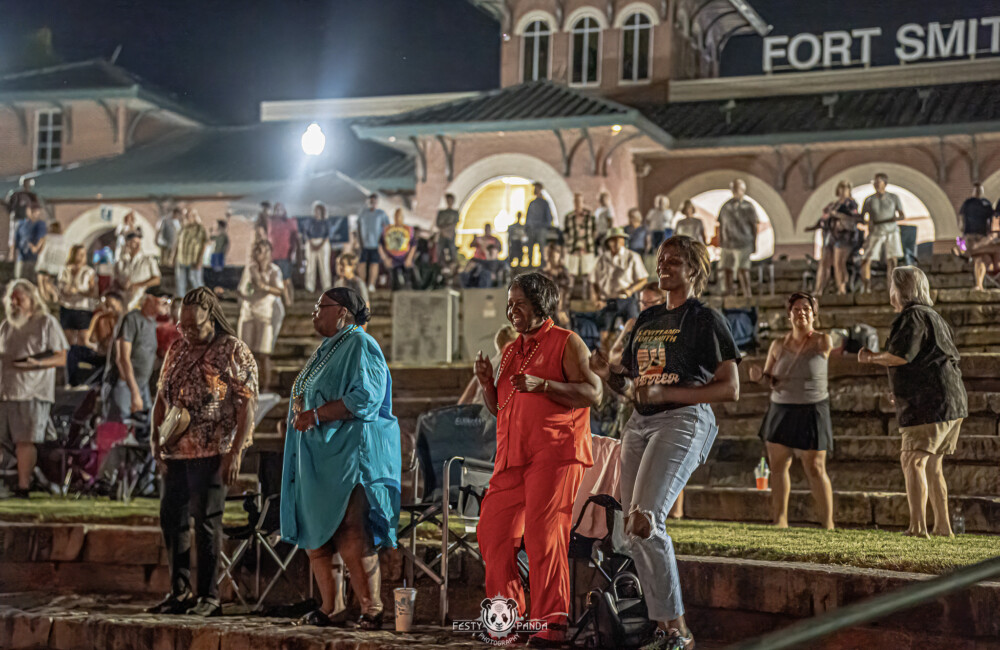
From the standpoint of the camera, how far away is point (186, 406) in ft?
22.8

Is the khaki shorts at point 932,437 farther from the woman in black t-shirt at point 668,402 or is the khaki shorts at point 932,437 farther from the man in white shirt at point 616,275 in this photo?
the man in white shirt at point 616,275

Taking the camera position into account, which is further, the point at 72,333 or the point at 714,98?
the point at 714,98

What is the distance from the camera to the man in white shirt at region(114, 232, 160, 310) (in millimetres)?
15609

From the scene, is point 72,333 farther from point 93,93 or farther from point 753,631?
point 93,93

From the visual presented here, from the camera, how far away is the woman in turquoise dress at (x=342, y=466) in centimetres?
637

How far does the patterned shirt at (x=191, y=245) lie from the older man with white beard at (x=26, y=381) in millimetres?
7596

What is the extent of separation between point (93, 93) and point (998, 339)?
23444 mm

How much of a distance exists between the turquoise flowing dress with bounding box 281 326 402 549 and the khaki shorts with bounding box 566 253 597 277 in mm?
11356

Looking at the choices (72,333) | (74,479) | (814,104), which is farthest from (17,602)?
(814,104)

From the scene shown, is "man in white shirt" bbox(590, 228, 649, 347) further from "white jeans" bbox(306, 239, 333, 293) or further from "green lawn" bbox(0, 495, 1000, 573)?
"white jeans" bbox(306, 239, 333, 293)

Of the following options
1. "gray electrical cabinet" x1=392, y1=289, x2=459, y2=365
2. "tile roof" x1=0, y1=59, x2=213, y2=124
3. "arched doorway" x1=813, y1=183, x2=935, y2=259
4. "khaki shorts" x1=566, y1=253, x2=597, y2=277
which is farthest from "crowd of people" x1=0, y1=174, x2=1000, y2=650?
"tile roof" x1=0, y1=59, x2=213, y2=124

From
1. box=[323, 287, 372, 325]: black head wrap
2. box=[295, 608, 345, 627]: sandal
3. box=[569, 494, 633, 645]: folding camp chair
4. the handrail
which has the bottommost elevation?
box=[295, 608, 345, 627]: sandal

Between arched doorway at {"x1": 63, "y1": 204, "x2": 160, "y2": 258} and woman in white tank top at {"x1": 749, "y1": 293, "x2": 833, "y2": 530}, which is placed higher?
arched doorway at {"x1": 63, "y1": 204, "x2": 160, "y2": 258}

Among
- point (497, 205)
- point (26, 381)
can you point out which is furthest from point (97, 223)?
point (26, 381)
